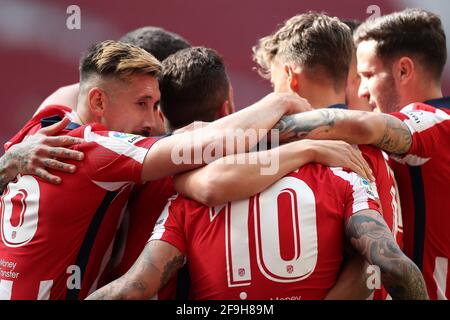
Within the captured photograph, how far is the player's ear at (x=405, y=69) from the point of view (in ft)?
11.6

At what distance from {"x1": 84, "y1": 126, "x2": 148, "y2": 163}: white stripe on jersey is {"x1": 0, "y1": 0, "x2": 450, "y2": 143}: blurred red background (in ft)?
12.3

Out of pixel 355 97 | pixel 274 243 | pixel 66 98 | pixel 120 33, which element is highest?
pixel 120 33

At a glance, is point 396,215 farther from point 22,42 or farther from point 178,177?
point 22,42

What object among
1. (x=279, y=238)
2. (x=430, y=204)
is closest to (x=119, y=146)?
(x=279, y=238)

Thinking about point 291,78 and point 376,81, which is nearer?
point 291,78

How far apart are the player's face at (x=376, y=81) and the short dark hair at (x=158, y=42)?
114 centimetres

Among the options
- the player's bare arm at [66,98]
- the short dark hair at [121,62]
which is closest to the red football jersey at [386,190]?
the short dark hair at [121,62]

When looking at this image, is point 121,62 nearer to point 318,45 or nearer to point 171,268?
point 318,45

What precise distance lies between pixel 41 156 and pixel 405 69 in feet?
5.67

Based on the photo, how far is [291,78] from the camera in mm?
3125

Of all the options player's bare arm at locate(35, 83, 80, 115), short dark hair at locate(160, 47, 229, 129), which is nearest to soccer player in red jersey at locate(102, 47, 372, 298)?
short dark hair at locate(160, 47, 229, 129)
